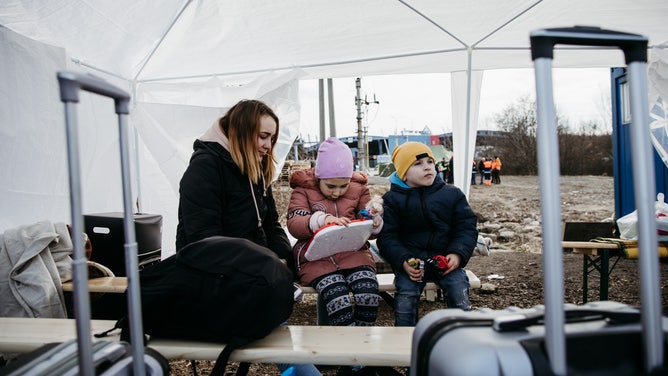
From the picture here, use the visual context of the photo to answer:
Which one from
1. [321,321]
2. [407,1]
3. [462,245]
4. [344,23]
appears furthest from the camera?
[344,23]

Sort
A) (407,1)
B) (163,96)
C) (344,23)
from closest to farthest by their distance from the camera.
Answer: (407,1), (344,23), (163,96)

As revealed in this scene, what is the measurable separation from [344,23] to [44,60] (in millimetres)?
2422

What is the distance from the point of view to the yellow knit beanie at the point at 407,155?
275 centimetres

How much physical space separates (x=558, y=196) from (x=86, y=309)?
1014 millimetres

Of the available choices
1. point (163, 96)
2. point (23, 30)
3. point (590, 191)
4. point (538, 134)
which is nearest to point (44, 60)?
point (23, 30)

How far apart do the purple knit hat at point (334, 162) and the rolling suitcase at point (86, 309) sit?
1.61m

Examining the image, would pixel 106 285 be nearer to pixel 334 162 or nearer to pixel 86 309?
pixel 334 162

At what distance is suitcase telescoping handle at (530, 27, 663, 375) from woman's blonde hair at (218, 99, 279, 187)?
1.67 m

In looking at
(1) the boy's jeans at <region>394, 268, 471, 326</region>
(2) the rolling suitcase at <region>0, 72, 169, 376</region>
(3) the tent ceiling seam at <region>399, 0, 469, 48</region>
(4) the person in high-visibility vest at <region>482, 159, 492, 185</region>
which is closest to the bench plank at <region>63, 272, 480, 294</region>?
(1) the boy's jeans at <region>394, 268, 471, 326</region>

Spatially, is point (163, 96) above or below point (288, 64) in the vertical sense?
below

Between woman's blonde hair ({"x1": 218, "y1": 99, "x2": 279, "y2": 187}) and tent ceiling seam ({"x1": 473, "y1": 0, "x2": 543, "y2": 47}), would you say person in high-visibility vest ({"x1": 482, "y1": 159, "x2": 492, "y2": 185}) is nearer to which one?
tent ceiling seam ({"x1": 473, "y1": 0, "x2": 543, "y2": 47})

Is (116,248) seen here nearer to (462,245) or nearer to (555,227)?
(462,245)

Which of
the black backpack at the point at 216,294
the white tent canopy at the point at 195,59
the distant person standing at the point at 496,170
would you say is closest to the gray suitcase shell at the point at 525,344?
the black backpack at the point at 216,294

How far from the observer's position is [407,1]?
3553 millimetres
